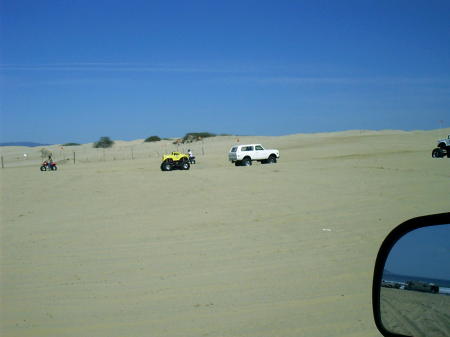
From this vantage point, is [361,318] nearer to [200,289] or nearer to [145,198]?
[200,289]

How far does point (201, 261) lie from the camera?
278 inches

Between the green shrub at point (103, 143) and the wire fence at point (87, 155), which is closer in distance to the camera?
the wire fence at point (87, 155)

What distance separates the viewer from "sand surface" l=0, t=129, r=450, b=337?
4.88 meters

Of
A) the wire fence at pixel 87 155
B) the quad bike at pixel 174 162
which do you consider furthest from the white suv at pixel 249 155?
the wire fence at pixel 87 155

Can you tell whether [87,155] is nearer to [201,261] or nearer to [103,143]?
[103,143]

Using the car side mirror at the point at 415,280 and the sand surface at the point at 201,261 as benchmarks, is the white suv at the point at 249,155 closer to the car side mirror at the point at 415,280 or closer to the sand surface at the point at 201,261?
the sand surface at the point at 201,261

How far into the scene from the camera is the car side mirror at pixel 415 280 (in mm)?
2227

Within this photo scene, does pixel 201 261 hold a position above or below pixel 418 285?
below

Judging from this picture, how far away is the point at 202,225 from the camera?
390 inches

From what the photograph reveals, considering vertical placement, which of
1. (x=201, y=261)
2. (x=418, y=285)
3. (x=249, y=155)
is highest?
(x=249, y=155)

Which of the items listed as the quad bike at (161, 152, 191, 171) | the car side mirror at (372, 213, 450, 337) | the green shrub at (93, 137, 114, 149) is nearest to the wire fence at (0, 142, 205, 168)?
the green shrub at (93, 137, 114, 149)

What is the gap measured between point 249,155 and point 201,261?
26060 mm

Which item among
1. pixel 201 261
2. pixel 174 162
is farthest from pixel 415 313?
pixel 174 162

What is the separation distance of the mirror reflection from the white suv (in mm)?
30005
